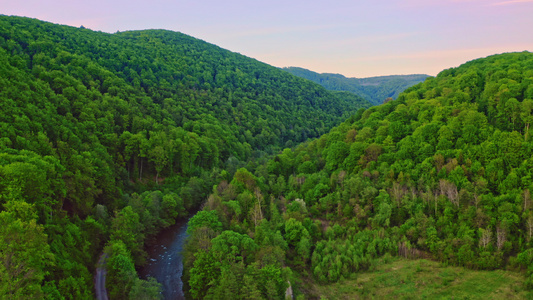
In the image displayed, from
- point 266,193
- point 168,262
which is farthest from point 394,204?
point 168,262

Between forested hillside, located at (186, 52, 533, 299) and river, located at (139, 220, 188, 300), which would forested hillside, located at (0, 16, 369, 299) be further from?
forested hillside, located at (186, 52, 533, 299)

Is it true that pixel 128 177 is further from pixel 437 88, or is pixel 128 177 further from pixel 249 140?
pixel 437 88

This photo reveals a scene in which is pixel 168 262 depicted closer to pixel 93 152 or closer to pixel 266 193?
pixel 266 193

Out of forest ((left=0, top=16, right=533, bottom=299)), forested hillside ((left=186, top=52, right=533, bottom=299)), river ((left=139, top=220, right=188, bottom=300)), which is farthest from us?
river ((left=139, top=220, right=188, bottom=300))

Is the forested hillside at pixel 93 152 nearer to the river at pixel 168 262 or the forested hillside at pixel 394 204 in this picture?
the river at pixel 168 262

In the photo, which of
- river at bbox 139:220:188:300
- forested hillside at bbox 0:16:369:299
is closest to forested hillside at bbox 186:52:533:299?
river at bbox 139:220:188:300

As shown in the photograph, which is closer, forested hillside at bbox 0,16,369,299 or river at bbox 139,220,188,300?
forested hillside at bbox 0,16,369,299
